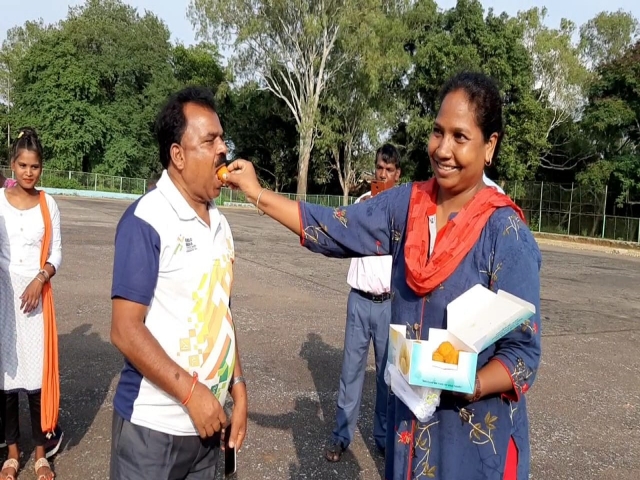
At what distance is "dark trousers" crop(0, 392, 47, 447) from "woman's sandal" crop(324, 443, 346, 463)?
1.90m

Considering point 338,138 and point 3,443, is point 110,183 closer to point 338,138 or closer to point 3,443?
point 338,138

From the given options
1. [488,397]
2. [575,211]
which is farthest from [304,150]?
[488,397]

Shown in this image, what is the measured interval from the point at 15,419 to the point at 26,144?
180 cm

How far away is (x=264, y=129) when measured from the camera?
42312 millimetres

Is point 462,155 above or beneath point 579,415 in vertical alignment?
above

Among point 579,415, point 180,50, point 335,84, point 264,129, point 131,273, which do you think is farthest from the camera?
point 180,50

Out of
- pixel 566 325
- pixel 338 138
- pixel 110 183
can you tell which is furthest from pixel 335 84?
pixel 566 325

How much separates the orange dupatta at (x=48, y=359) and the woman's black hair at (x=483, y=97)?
114 inches

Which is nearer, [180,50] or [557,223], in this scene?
[557,223]

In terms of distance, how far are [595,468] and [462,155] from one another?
3.24 meters

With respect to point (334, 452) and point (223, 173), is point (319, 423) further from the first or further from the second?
point (223, 173)

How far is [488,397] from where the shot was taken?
1.84 m

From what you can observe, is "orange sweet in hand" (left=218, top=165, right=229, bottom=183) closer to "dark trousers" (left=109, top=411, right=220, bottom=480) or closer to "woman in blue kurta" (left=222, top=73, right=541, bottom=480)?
"woman in blue kurta" (left=222, top=73, right=541, bottom=480)

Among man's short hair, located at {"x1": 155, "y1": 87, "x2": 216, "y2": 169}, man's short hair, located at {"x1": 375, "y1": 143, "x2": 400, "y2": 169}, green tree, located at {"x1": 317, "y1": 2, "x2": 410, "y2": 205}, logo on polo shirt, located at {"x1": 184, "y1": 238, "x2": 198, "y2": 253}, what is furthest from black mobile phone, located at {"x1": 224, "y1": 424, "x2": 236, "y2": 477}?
green tree, located at {"x1": 317, "y1": 2, "x2": 410, "y2": 205}
